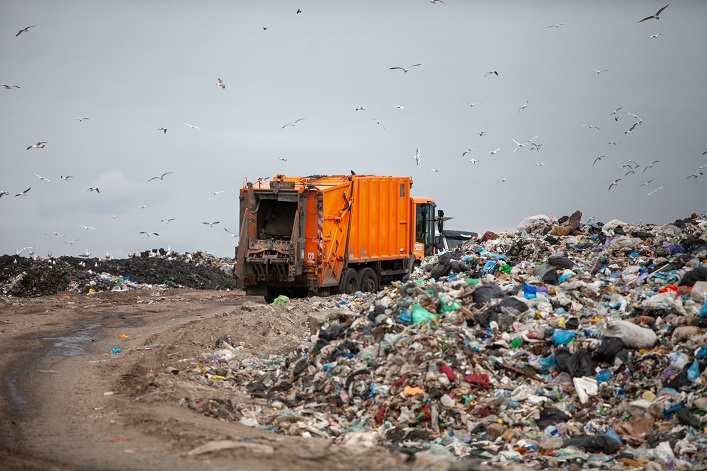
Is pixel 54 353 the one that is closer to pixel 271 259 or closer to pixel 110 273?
pixel 271 259

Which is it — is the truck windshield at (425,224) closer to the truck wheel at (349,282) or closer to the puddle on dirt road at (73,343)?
the truck wheel at (349,282)

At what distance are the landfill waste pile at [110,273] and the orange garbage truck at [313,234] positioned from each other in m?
7.10

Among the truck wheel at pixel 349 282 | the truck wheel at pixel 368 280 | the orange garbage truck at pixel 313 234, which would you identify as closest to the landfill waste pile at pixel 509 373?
the orange garbage truck at pixel 313 234

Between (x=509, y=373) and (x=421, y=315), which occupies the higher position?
(x=421, y=315)

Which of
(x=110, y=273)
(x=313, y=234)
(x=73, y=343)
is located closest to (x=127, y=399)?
(x=73, y=343)

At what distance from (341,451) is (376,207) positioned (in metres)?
13.9

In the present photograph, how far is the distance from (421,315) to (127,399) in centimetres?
374

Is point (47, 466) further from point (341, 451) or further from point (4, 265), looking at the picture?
point (4, 265)

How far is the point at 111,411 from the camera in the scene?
9.26m

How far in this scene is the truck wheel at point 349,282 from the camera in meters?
19.3

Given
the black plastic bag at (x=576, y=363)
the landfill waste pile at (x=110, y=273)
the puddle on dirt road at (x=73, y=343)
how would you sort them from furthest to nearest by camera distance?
the landfill waste pile at (x=110, y=273) → the puddle on dirt road at (x=73, y=343) → the black plastic bag at (x=576, y=363)

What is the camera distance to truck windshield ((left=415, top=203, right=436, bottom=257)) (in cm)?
2283

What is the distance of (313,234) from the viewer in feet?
59.5

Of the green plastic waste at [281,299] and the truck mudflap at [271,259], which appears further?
the truck mudflap at [271,259]
